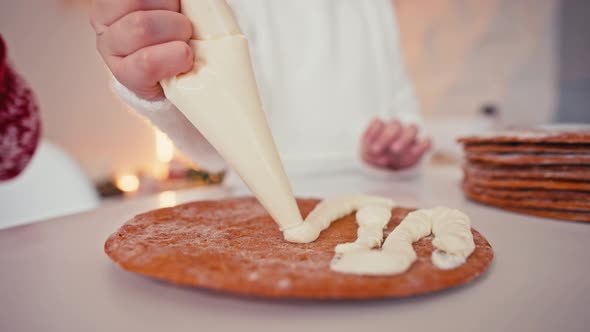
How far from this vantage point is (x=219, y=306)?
0.40 meters

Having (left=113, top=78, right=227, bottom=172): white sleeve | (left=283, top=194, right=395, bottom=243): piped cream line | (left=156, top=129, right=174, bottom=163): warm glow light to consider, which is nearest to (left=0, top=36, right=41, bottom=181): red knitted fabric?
(left=113, top=78, right=227, bottom=172): white sleeve

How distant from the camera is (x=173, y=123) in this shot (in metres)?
0.83

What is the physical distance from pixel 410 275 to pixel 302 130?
4.59 ft

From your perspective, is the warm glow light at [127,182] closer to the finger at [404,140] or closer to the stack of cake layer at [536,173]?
the finger at [404,140]

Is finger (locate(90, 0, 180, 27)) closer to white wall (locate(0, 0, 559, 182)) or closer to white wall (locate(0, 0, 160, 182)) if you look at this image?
white wall (locate(0, 0, 559, 182))

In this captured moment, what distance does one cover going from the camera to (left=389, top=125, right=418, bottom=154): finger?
4.06ft

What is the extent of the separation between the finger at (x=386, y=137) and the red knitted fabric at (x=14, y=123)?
0.92m

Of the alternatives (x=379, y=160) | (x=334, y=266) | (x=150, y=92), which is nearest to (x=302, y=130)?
(x=379, y=160)

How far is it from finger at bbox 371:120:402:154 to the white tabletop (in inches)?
24.7

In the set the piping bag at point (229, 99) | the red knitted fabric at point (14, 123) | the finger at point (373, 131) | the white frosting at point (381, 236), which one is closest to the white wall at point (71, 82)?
the red knitted fabric at point (14, 123)

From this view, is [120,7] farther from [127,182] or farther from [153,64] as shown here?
[127,182]

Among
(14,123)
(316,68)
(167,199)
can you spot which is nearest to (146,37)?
(167,199)

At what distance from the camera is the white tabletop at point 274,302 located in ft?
1.20

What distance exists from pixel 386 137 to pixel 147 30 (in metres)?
0.88
